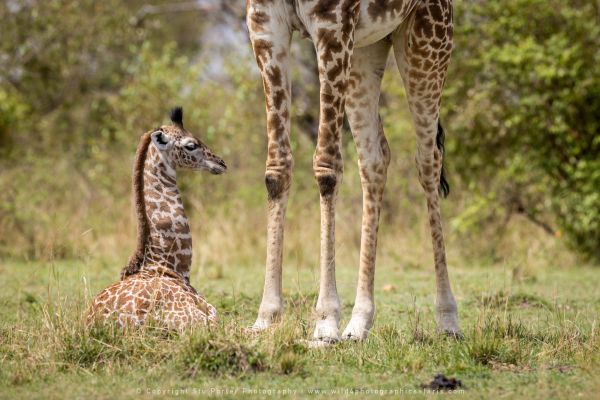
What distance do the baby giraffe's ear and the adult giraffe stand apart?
84cm

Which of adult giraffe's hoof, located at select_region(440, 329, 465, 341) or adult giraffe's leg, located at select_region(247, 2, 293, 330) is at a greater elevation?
adult giraffe's leg, located at select_region(247, 2, 293, 330)

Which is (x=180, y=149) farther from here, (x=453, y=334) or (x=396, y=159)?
(x=396, y=159)

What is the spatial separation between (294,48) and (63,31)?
452 cm

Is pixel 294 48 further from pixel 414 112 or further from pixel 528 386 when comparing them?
pixel 528 386

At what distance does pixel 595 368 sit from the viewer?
15.7ft

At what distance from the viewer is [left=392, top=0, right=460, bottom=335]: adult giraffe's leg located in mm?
6293

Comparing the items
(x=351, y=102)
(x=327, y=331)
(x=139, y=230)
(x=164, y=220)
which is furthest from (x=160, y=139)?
(x=327, y=331)

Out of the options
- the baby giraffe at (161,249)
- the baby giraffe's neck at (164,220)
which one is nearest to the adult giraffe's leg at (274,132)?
the baby giraffe at (161,249)

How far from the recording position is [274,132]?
5.55 metres

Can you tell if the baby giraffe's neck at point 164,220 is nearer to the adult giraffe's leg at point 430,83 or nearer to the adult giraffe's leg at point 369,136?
the adult giraffe's leg at point 369,136

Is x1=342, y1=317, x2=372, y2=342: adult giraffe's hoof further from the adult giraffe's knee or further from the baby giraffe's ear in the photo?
the baby giraffe's ear

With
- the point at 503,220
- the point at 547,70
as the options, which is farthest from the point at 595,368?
the point at 503,220

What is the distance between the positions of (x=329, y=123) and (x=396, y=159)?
776 centimetres

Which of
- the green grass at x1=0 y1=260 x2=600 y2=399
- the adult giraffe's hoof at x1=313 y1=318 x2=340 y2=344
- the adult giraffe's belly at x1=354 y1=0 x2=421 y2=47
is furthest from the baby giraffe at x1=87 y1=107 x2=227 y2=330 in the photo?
the adult giraffe's belly at x1=354 y1=0 x2=421 y2=47
